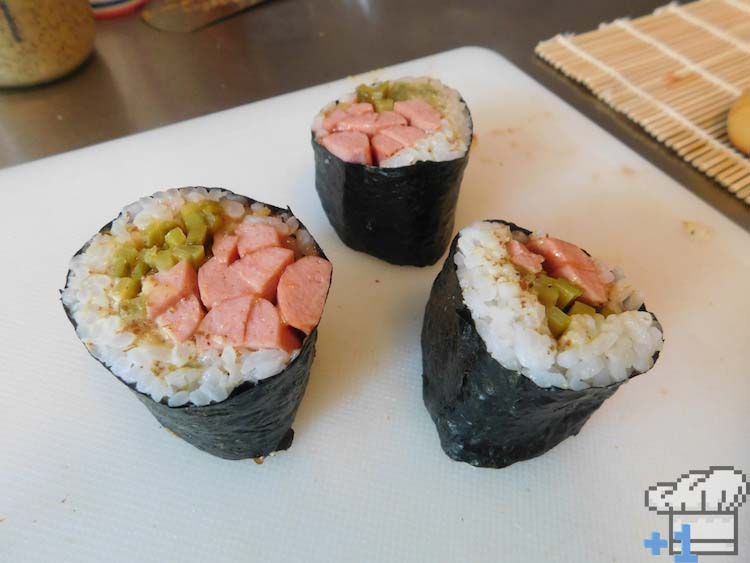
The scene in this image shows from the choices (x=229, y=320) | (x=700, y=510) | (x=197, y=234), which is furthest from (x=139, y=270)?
(x=700, y=510)

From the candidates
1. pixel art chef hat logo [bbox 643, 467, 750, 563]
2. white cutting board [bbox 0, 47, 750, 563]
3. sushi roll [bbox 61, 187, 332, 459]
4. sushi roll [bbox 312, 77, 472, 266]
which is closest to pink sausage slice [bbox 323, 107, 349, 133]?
sushi roll [bbox 312, 77, 472, 266]

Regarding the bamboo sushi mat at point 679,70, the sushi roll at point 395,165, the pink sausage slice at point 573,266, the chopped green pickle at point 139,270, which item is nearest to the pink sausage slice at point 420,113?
the sushi roll at point 395,165

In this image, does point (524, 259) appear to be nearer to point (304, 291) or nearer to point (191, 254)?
point (304, 291)

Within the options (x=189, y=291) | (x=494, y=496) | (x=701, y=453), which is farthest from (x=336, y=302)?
(x=701, y=453)

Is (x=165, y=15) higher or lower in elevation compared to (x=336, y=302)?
higher

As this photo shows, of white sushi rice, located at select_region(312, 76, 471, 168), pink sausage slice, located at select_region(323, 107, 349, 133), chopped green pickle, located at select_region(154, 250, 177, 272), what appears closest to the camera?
chopped green pickle, located at select_region(154, 250, 177, 272)

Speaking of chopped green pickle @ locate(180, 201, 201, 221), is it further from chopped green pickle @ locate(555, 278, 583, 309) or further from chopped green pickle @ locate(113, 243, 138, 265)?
chopped green pickle @ locate(555, 278, 583, 309)

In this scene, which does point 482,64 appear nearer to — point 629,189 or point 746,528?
point 629,189
